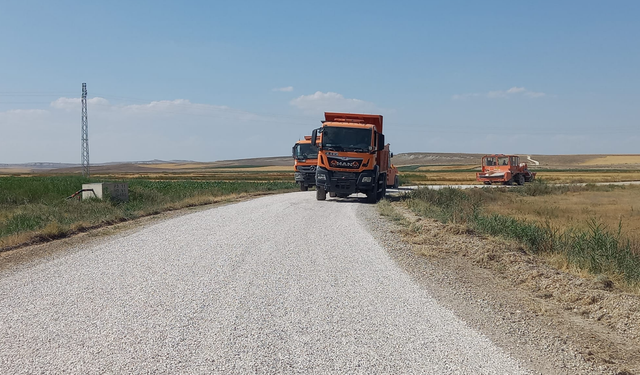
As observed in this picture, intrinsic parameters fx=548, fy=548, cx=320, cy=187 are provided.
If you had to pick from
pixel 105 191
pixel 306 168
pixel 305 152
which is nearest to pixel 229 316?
pixel 105 191

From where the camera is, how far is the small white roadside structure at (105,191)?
24359mm

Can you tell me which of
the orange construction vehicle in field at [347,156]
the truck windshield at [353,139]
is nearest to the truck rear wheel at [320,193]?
the orange construction vehicle in field at [347,156]

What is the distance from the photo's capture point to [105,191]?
960 inches

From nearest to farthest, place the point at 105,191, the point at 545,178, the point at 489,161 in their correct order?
1. the point at 105,191
2. the point at 489,161
3. the point at 545,178

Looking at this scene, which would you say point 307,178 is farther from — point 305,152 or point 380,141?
point 380,141

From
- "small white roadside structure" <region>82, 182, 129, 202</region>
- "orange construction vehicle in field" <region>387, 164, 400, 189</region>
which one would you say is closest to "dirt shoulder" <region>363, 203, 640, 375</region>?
"small white roadside structure" <region>82, 182, 129, 202</region>

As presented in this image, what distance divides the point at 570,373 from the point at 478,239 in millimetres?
7931

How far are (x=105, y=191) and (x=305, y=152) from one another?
43.2 feet

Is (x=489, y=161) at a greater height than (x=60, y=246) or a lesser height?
greater

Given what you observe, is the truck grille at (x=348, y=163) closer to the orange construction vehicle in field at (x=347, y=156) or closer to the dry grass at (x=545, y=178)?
the orange construction vehicle in field at (x=347, y=156)

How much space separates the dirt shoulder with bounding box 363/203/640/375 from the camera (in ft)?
17.1

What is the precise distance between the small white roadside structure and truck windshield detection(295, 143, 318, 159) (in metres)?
11.8

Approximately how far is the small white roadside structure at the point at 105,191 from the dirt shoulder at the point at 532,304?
1662 centimetres

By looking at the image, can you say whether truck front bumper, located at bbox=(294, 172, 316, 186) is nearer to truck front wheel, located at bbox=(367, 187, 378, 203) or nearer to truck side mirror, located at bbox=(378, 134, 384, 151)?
truck front wheel, located at bbox=(367, 187, 378, 203)
